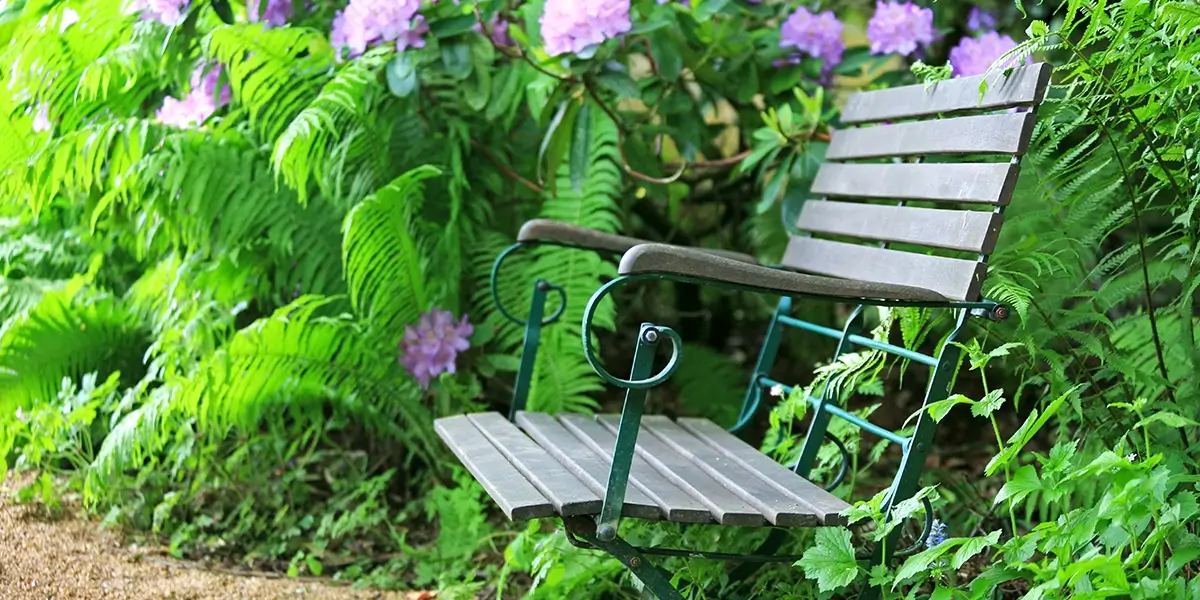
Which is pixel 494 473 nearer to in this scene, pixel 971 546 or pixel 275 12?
pixel 971 546

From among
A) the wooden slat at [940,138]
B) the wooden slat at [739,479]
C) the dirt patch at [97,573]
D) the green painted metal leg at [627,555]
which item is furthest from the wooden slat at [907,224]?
the dirt patch at [97,573]

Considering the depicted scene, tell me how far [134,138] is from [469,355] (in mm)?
995

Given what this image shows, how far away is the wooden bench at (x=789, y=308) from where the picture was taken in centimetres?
166

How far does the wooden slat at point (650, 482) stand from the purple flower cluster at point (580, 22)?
862 millimetres

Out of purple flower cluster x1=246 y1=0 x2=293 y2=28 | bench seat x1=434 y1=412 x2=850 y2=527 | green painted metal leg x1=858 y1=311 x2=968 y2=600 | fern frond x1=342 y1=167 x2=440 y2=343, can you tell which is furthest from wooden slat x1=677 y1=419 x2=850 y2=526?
purple flower cluster x1=246 y1=0 x2=293 y2=28

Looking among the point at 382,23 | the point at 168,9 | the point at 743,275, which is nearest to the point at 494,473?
the point at 743,275

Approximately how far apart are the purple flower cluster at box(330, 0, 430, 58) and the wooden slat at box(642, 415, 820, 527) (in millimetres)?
1112

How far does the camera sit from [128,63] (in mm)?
2740

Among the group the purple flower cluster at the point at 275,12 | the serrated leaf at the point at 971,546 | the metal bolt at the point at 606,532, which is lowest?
the metal bolt at the point at 606,532

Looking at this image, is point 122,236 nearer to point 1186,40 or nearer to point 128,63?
point 128,63

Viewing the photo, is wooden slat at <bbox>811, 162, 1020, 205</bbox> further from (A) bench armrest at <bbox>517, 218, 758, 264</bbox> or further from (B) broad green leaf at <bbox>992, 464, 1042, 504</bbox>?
(B) broad green leaf at <bbox>992, 464, 1042, 504</bbox>

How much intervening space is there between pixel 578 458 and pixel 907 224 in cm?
79

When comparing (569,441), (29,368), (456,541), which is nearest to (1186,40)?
(569,441)

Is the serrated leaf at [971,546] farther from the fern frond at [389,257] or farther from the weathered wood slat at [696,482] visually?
the fern frond at [389,257]
